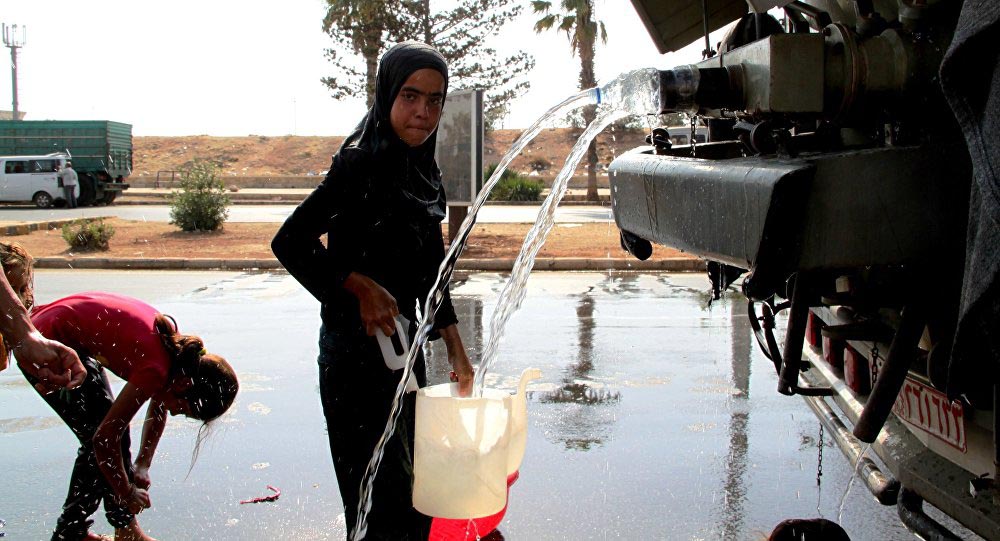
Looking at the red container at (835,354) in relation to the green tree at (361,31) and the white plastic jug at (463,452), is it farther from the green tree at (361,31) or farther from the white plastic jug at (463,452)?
the green tree at (361,31)

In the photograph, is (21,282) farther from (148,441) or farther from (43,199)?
(43,199)

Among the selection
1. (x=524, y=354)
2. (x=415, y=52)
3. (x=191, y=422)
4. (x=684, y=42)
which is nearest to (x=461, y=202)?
(x=524, y=354)

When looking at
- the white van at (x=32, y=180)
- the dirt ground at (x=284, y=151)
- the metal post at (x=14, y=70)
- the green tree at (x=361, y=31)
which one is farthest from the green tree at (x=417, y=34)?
the metal post at (x=14, y=70)

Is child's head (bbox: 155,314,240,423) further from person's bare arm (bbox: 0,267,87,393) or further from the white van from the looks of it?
the white van

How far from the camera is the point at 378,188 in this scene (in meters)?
2.84

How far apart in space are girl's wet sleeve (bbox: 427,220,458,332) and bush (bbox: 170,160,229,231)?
15466 millimetres

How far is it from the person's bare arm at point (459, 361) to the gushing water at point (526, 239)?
4 centimetres

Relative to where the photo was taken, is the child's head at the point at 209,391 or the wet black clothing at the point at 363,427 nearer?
the wet black clothing at the point at 363,427

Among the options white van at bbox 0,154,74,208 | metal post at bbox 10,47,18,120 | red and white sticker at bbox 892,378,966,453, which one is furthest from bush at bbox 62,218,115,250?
metal post at bbox 10,47,18,120

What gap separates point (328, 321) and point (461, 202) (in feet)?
34.7

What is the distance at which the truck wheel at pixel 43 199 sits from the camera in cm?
2888

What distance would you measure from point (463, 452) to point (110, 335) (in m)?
1.61

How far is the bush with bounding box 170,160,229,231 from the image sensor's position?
17625mm

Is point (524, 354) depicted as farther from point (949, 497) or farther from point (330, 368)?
point (949, 497)
